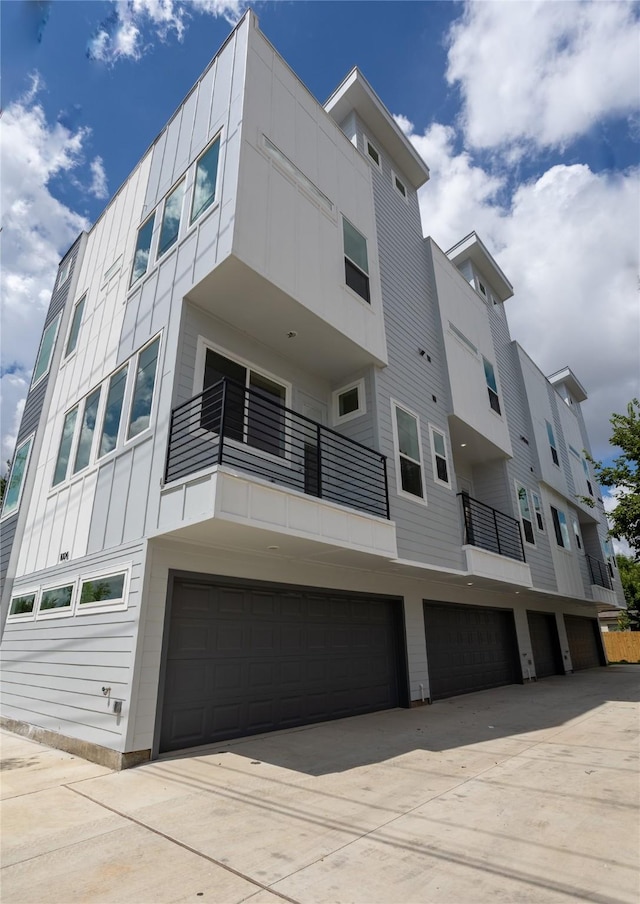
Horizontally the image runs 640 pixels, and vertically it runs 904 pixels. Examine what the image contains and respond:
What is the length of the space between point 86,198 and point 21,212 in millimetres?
8549

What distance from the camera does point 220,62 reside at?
8820 mm

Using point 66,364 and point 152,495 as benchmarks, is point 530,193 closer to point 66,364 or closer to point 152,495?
point 152,495

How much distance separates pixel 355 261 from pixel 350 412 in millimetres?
3158

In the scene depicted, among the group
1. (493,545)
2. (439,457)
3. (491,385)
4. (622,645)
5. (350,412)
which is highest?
(491,385)

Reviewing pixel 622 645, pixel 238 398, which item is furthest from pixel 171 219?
pixel 622 645

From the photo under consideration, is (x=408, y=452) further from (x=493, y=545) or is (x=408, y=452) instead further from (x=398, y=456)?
(x=493, y=545)

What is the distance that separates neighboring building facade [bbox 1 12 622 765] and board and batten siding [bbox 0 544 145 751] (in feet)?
0.17

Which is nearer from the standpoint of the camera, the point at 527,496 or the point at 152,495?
the point at 152,495

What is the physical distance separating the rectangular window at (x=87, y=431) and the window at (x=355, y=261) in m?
5.34

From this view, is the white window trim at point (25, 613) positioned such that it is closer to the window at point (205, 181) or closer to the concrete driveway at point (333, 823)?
the concrete driveway at point (333, 823)

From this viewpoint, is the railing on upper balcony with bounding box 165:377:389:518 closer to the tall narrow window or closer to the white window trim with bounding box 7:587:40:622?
the tall narrow window

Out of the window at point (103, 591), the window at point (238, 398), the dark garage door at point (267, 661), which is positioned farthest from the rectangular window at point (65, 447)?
the dark garage door at point (267, 661)

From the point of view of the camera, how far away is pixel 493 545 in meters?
12.8

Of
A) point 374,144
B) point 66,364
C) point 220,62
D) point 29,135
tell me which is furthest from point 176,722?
point 374,144
